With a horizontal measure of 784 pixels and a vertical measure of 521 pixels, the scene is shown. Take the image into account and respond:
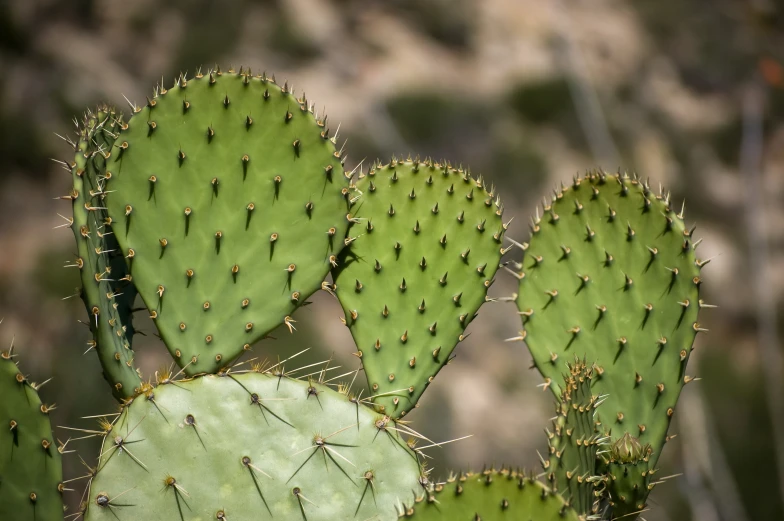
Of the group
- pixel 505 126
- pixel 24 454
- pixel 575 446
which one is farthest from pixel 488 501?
pixel 505 126

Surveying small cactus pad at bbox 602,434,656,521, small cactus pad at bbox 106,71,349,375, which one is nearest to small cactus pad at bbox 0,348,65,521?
small cactus pad at bbox 106,71,349,375

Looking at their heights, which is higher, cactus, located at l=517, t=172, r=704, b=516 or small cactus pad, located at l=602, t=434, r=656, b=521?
cactus, located at l=517, t=172, r=704, b=516

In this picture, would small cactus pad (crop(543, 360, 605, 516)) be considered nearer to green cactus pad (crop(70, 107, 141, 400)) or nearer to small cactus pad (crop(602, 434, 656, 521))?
small cactus pad (crop(602, 434, 656, 521))

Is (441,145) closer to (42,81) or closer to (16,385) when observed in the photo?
(42,81)

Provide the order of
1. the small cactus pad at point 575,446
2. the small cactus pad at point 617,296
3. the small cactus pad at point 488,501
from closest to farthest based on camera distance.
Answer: the small cactus pad at point 488,501
the small cactus pad at point 575,446
the small cactus pad at point 617,296

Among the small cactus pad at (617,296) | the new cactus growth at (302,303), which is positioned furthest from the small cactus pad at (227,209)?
the small cactus pad at (617,296)

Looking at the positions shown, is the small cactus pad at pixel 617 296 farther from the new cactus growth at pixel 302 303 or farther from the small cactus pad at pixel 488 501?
the small cactus pad at pixel 488 501

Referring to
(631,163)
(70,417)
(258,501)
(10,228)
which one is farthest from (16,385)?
(631,163)

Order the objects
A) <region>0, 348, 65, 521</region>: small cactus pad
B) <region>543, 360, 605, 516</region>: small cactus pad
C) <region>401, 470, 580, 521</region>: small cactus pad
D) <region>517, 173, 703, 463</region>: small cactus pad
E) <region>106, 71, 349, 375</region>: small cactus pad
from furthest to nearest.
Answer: <region>517, 173, 703, 463</region>: small cactus pad → <region>106, 71, 349, 375</region>: small cactus pad → <region>543, 360, 605, 516</region>: small cactus pad → <region>0, 348, 65, 521</region>: small cactus pad → <region>401, 470, 580, 521</region>: small cactus pad

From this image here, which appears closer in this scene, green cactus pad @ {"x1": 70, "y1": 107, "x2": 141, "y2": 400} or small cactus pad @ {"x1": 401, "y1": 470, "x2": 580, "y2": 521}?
small cactus pad @ {"x1": 401, "y1": 470, "x2": 580, "y2": 521}
